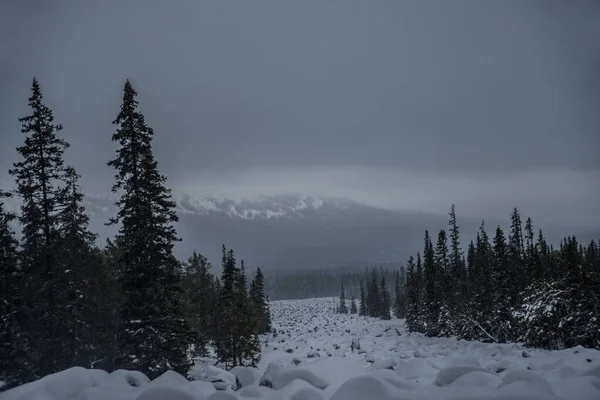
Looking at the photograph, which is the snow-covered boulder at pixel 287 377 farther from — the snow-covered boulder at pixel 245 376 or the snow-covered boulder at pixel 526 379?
the snow-covered boulder at pixel 526 379

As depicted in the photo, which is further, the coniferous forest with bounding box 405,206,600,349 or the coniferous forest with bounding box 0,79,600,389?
the coniferous forest with bounding box 405,206,600,349

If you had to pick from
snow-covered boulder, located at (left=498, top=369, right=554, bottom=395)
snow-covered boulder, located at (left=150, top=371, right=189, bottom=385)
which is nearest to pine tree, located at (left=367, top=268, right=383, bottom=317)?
snow-covered boulder, located at (left=498, top=369, right=554, bottom=395)

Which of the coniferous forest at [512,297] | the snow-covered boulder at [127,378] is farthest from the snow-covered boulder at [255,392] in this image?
the coniferous forest at [512,297]

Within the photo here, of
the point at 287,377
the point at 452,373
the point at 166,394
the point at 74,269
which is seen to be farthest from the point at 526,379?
the point at 74,269

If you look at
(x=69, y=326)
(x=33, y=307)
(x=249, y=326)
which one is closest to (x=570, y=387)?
(x=69, y=326)

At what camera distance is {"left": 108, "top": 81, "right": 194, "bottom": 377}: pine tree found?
46.6 feet

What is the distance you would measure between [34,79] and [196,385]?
16275mm

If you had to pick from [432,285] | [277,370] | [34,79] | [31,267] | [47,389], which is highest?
[34,79]

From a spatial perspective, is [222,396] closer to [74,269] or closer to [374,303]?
[74,269]

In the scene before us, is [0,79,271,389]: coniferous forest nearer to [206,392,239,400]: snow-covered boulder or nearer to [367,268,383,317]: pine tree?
[206,392,239,400]: snow-covered boulder

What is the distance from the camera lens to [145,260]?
14.7 metres

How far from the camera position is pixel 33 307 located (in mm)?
17078

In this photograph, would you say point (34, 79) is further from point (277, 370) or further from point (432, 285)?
point (432, 285)

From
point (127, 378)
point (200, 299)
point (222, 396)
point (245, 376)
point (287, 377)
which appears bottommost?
point (200, 299)
